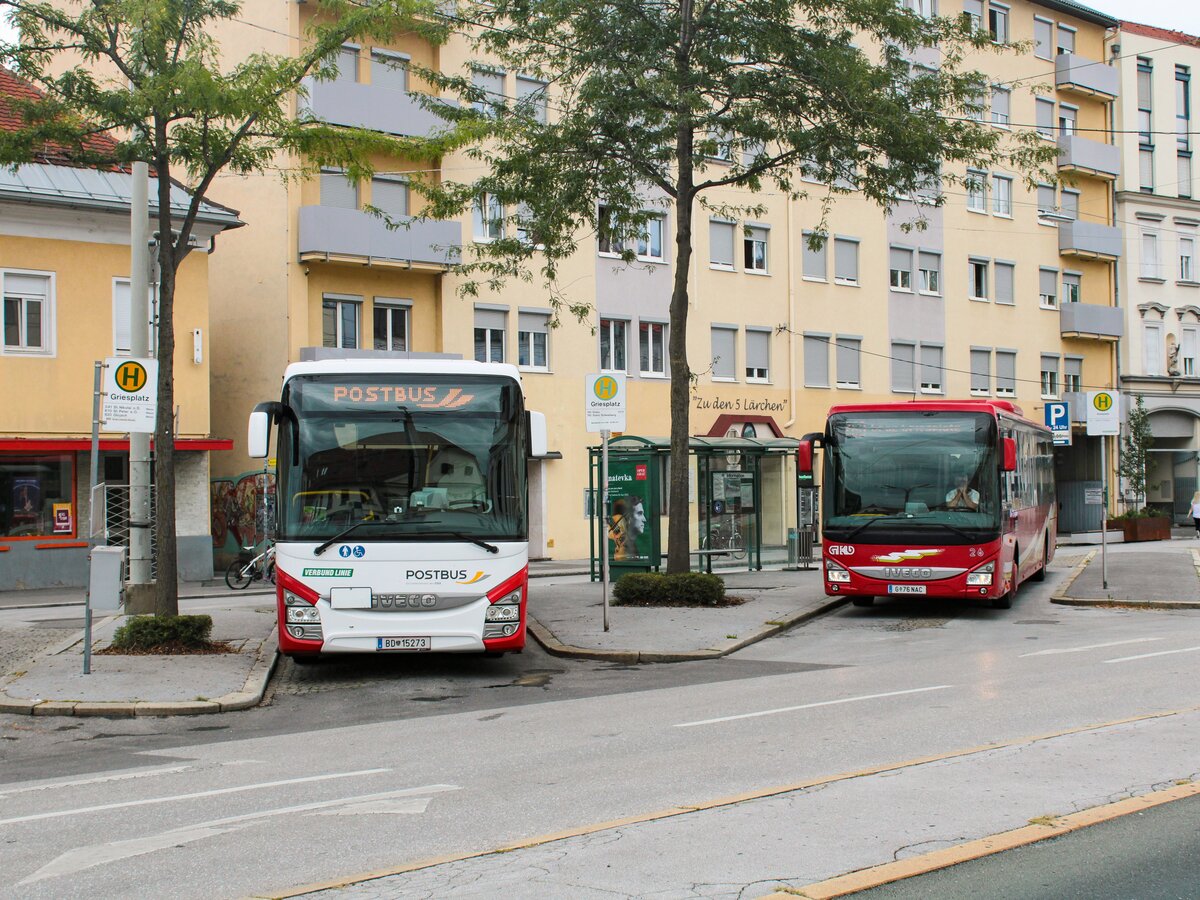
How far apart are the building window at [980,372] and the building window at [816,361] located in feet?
26.0

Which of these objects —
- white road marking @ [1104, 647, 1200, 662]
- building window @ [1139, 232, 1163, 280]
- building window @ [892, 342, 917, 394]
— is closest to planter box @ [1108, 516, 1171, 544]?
building window @ [892, 342, 917, 394]

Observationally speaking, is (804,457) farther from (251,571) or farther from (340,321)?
(340,321)

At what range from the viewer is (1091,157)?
52844mm

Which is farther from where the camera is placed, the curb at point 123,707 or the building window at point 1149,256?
the building window at point 1149,256

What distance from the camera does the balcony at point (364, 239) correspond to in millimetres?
31641

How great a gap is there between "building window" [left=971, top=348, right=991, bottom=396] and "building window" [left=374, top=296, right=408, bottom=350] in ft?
76.3

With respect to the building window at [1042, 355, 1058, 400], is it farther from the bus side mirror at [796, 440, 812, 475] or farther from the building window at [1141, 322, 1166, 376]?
the bus side mirror at [796, 440, 812, 475]

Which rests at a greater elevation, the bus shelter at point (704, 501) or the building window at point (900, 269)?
the building window at point (900, 269)

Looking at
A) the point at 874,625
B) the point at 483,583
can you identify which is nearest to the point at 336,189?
the point at 874,625

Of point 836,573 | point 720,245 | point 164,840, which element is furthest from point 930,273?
point 164,840

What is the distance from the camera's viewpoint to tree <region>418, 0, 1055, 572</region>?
1852 centimetres

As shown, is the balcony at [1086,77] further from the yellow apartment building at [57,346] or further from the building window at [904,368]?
the yellow apartment building at [57,346]

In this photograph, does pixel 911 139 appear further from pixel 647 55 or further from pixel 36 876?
pixel 36 876

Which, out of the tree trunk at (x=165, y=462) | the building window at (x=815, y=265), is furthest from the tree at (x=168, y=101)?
the building window at (x=815, y=265)
